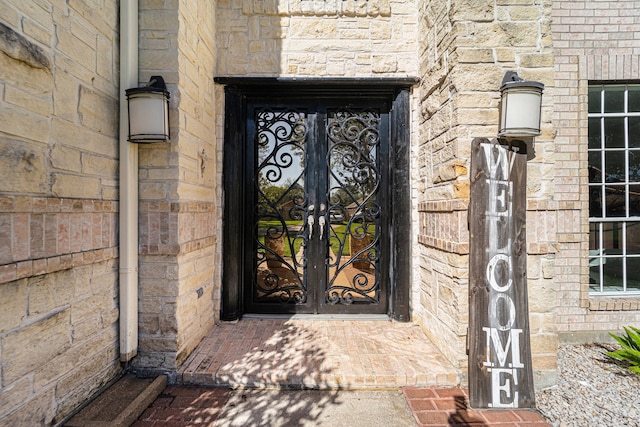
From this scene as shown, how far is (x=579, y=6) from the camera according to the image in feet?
10.3

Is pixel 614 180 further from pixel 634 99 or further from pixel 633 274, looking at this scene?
pixel 633 274

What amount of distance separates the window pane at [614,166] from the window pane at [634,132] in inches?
6.9

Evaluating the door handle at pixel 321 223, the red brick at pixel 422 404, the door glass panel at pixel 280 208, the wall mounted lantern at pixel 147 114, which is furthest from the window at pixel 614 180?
the wall mounted lantern at pixel 147 114

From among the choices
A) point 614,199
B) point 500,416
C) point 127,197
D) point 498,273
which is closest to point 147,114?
point 127,197

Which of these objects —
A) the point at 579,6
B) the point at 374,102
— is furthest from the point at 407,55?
the point at 579,6

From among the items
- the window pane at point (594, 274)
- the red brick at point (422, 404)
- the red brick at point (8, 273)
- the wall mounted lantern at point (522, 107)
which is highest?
the wall mounted lantern at point (522, 107)

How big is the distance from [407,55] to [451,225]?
200cm

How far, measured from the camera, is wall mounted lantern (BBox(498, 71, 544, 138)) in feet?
6.94

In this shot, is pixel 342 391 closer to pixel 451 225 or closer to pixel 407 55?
pixel 451 225

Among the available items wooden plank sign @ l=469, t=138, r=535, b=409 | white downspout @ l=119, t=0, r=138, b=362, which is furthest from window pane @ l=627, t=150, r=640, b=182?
white downspout @ l=119, t=0, r=138, b=362

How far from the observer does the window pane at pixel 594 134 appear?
3.24 meters

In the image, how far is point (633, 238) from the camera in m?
3.27

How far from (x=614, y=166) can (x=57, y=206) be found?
513 cm

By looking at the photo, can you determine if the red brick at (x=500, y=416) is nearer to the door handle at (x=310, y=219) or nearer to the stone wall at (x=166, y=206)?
the door handle at (x=310, y=219)
